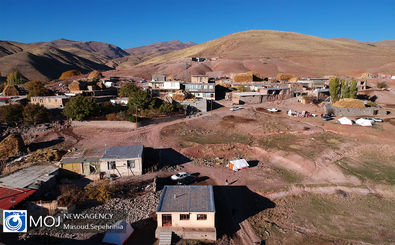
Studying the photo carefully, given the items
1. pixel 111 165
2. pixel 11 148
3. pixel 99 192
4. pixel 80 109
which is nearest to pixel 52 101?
pixel 80 109

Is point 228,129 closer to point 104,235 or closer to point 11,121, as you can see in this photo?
point 104,235

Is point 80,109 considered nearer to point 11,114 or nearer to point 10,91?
point 11,114

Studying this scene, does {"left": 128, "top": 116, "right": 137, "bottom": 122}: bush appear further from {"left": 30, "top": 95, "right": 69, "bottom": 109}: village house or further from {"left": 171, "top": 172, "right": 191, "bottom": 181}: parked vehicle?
{"left": 171, "top": 172, "right": 191, "bottom": 181}: parked vehicle

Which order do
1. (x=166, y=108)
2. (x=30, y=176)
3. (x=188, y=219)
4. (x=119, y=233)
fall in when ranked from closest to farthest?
1. (x=119, y=233)
2. (x=188, y=219)
3. (x=30, y=176)
4. (x=166, y=108)

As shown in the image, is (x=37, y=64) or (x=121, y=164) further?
(x=37, y=64)

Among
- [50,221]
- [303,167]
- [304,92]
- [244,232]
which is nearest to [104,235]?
[50,221]

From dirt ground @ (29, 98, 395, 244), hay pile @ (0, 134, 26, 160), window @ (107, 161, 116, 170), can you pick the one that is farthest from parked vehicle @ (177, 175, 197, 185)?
hay pile @ (0, 134, 26, 160)
